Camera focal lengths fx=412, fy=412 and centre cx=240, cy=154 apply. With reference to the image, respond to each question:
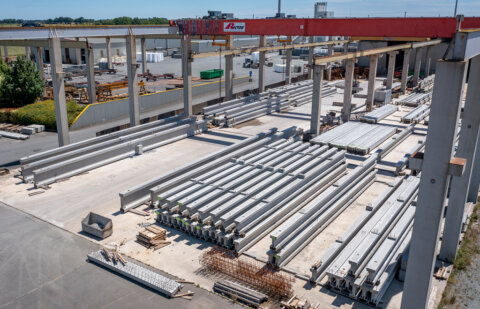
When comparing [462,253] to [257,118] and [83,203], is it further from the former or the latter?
[257,118]

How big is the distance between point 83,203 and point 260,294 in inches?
359

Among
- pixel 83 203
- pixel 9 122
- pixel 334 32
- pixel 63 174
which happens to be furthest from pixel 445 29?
pixel 9 122

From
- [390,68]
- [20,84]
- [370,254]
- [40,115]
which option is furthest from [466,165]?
[20,84]

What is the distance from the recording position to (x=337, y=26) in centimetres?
2284

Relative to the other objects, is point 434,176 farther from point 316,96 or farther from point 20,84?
point 20,84

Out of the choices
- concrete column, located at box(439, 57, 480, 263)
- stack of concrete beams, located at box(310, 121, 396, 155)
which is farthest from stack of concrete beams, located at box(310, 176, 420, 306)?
stack of concrete beams, located at box(310, 121, 396, 155)

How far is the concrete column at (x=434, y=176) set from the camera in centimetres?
755

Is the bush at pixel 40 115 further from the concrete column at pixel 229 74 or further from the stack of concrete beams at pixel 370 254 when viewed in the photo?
the stack of concrete beams at pixel 370 254

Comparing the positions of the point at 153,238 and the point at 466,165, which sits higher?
the point at 466,165

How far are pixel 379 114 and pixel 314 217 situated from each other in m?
18.1

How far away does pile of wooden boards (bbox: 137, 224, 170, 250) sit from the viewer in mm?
13555

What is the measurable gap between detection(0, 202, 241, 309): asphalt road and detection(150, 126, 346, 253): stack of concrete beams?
2.66 meters

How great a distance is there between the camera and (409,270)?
29.0 feet

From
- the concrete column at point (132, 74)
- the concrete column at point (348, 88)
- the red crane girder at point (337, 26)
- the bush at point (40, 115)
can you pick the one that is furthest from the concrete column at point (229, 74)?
the bush at point (40, 115)
